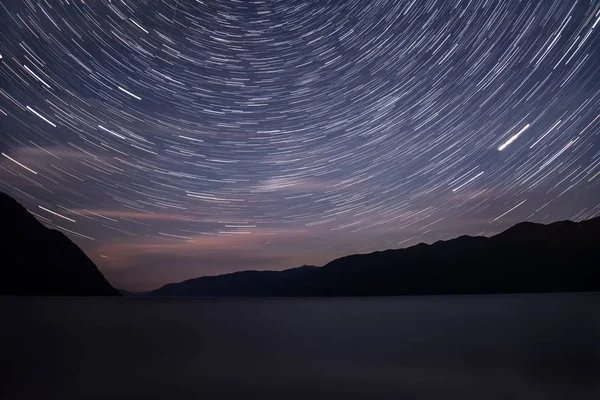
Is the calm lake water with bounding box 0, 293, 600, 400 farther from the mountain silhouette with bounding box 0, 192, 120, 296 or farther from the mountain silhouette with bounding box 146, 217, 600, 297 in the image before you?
the mountain silhouette with bounding box 0, 192, 120, 296

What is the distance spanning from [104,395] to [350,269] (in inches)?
2744

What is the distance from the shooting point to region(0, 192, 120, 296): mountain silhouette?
54.8 m

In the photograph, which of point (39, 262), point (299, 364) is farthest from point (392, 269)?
point (299, 364)

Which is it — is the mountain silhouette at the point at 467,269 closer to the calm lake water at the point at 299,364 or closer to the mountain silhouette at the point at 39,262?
the mountain silhouette at the point at 39,262

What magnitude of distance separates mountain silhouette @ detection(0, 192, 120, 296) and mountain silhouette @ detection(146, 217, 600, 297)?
18.4 m

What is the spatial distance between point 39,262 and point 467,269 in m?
59.3

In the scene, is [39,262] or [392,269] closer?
[39,262]

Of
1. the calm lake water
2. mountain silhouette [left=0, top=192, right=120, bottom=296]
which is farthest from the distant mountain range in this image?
the calm lake water

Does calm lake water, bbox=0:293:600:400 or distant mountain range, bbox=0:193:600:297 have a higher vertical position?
distant mountain range, bbox=0:193:600:297

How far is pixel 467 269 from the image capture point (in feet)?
233

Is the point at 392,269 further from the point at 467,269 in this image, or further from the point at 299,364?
the point at 299,364

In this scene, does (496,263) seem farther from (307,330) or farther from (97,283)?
(307,330)

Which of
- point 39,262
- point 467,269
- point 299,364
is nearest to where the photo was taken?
point 299,364

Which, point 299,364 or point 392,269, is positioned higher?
point 392,269
